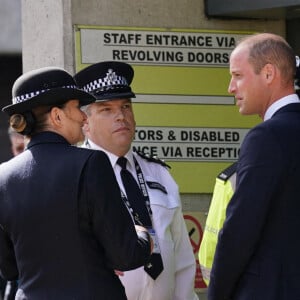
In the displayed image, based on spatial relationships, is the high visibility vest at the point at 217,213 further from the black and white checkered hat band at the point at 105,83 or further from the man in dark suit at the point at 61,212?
the black and white checkered hat band at the point at 105,83

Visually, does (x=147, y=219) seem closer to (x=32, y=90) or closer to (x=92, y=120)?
(x=92, y=120)

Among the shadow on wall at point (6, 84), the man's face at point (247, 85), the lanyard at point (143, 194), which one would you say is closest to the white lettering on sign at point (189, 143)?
the lanyard at point (143, 194)

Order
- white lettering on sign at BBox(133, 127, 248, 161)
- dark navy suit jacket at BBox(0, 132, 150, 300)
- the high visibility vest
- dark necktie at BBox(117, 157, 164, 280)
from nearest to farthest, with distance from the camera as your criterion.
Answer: dark navy suit jacket at BBox(0, 132, 150, 300) < the high visibility vest < dark necktie at BBox(117, 157, 164, 280) < white lettering on sign at BBox(133, 127, 248, 161)

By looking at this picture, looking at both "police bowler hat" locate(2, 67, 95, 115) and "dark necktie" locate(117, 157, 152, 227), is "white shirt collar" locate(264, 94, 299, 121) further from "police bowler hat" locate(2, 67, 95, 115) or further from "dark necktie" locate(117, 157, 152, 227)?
"dark necktie" locate(117, 157, 152, 227)

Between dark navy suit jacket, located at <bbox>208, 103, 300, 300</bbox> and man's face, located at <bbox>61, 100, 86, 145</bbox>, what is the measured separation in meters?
0.69

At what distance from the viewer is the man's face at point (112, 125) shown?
5719 mm

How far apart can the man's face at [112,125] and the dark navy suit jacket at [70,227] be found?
119 centimetres

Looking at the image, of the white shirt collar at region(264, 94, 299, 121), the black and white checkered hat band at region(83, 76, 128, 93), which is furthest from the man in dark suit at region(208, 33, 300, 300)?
the black and white checkered hat band at region(83, 76, 128, 93)

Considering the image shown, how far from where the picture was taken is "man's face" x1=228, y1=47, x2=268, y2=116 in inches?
188

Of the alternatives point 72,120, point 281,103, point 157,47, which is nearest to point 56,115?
point 72,120

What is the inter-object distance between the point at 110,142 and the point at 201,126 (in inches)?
54.2

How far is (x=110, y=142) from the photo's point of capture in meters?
5.73

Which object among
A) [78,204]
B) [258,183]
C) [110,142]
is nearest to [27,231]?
[78,204]

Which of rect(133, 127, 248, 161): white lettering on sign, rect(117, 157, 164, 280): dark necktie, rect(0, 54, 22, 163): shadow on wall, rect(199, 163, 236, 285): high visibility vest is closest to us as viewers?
rect(199, 163, 236, 285): high visibility vest
